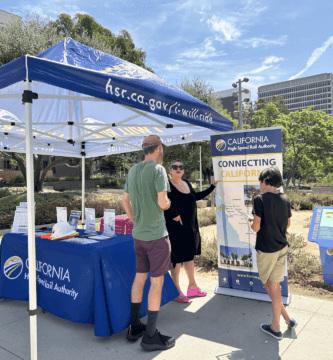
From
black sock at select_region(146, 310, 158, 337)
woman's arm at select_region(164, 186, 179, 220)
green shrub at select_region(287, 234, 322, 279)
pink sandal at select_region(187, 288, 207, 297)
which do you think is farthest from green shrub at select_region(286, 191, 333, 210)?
black sock at select_region(146, 310, 158, 337)

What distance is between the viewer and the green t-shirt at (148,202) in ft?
9.07

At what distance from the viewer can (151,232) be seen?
2775 millimetres

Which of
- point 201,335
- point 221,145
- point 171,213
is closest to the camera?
point 201,335

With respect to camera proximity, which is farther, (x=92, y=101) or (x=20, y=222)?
(x=92, y=101)

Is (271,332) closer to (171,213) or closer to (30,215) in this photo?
(171,213)

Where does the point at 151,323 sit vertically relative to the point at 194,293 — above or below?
above

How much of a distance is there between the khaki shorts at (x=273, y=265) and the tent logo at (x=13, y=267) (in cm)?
291

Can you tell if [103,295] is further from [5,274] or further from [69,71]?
[69,71]

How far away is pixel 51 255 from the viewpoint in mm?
3414

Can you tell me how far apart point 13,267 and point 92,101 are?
9.07 feet

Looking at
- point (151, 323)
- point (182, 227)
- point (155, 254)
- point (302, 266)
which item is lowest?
point (302, 266)

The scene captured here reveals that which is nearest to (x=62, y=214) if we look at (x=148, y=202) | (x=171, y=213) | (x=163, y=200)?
(x=171, y=213)

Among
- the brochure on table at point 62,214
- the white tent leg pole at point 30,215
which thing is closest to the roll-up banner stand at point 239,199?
the brochure on table at point 62,214

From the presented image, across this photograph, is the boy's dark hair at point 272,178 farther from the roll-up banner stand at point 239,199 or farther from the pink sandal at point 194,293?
the pink sandal at point 194,293
